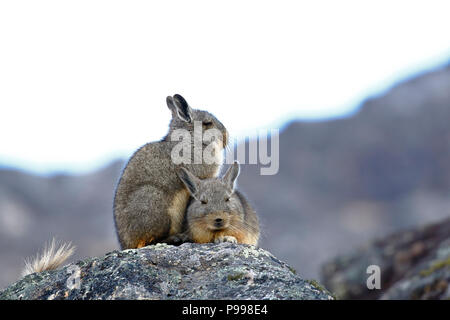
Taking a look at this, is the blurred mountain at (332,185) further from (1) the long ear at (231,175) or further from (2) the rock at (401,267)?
(1) the long ear at (231,175)

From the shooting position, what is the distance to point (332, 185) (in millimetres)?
51031

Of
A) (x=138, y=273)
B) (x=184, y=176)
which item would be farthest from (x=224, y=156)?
(x=138, y=273)

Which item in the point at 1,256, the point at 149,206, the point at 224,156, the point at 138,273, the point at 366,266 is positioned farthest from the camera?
the point at 1,256

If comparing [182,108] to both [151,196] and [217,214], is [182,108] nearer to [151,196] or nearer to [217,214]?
[151,196]

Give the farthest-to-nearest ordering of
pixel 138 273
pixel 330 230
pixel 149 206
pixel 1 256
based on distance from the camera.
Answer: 1. pixel 330 230
2. pixel 1 256
3. pixel 149 206
4. pixel 138 273

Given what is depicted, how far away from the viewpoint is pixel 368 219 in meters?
45.6

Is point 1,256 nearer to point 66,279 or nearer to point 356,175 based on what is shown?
point 356,175

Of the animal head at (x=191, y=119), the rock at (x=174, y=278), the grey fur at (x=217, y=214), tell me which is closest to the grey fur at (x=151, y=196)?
the grey fur at (x=217, y=214)

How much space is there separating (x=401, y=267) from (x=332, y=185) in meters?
35.9

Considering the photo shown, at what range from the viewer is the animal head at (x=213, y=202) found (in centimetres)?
1020

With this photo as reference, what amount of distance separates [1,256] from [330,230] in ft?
71.5

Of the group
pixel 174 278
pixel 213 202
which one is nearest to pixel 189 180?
pixel 213 202

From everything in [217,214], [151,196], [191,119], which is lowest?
[217,214]

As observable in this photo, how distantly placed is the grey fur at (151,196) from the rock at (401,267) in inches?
188
